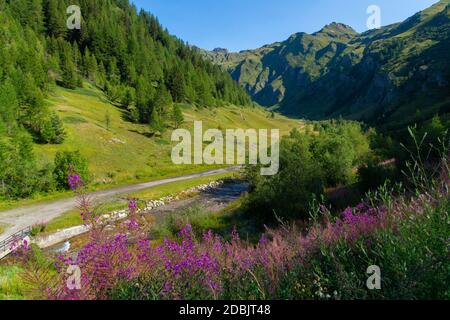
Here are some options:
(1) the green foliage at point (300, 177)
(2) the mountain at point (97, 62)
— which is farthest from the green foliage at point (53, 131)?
(1) the green foliage at point (300, 177)

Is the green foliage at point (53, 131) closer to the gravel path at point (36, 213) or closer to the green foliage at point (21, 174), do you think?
the green foliage at point (21, 174)

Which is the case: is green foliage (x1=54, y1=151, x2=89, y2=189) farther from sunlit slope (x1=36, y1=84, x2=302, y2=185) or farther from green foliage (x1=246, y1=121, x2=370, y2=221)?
green foliage (x1=246, y1=121, x2=370, y2=221)

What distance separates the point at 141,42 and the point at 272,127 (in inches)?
2810

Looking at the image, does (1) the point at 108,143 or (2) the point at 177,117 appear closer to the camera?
(1) the point at 108,143

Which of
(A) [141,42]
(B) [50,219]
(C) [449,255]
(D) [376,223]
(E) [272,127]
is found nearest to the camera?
(C) [449,255]

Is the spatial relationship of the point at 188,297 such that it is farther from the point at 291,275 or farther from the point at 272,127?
the point at 272,127

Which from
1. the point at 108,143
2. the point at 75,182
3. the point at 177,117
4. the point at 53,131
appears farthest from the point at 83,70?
the point at 75,182

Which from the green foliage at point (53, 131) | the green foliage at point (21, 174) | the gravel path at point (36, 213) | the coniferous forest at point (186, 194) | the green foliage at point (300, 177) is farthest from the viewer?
the green foliage at point (53, 131)

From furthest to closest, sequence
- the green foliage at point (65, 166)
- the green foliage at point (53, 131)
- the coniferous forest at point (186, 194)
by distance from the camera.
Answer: the green foliage at point (53, 131)
the green foliage at point (65, 166)
the coniferous forest at point (186, 194)

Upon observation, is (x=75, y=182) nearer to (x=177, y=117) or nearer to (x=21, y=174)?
(x=21, y=174)

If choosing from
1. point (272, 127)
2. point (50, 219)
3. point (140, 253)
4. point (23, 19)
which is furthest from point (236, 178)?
point (23, 19)

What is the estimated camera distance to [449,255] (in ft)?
10.7

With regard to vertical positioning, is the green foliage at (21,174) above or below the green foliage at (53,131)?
below

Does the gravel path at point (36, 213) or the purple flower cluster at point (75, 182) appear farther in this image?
the gravel path at point (36, 213)
